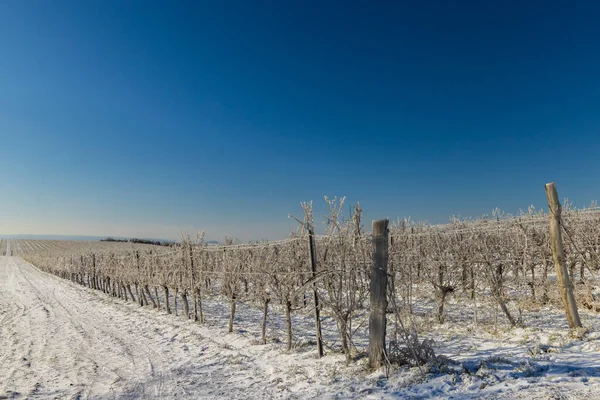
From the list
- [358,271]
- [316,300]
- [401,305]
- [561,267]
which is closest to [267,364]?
[316,300]

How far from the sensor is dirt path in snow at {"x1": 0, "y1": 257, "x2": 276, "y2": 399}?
5395mm

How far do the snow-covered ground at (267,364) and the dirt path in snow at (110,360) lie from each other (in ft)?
0.08

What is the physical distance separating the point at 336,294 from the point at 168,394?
2.82 m

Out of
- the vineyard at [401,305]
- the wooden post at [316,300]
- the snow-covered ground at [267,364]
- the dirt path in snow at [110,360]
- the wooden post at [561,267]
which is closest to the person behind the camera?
the snow-covered ground at [267,364]

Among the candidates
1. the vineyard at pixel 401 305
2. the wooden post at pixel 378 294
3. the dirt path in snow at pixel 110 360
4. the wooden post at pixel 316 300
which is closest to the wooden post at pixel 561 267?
the vineyard at pixel 401 305

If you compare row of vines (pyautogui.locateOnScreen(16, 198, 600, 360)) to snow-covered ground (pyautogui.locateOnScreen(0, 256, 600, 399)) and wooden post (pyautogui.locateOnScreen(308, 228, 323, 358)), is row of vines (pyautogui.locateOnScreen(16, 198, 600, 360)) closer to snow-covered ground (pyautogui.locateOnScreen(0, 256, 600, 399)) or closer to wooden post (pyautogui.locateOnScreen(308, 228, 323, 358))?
wooden post (pyautogui.locateOnScreen(308, 228, 323, 358))

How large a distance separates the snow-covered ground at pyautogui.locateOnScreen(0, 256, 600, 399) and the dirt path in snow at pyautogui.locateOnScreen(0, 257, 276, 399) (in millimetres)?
24

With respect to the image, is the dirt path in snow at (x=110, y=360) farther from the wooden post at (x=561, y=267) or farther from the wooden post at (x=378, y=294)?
the wooden post at (x=561, y=267)

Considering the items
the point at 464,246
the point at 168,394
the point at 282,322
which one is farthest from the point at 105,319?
the point at 464,246

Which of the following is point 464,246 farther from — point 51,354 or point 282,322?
point 51,354

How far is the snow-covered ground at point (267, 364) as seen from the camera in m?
4.07

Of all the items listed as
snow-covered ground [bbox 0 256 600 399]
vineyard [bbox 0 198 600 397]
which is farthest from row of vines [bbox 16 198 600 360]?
snow-covered ground [bbox 0 256 600 399]

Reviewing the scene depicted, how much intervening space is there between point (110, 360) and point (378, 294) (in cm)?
558

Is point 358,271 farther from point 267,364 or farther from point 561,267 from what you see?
point 561,267
